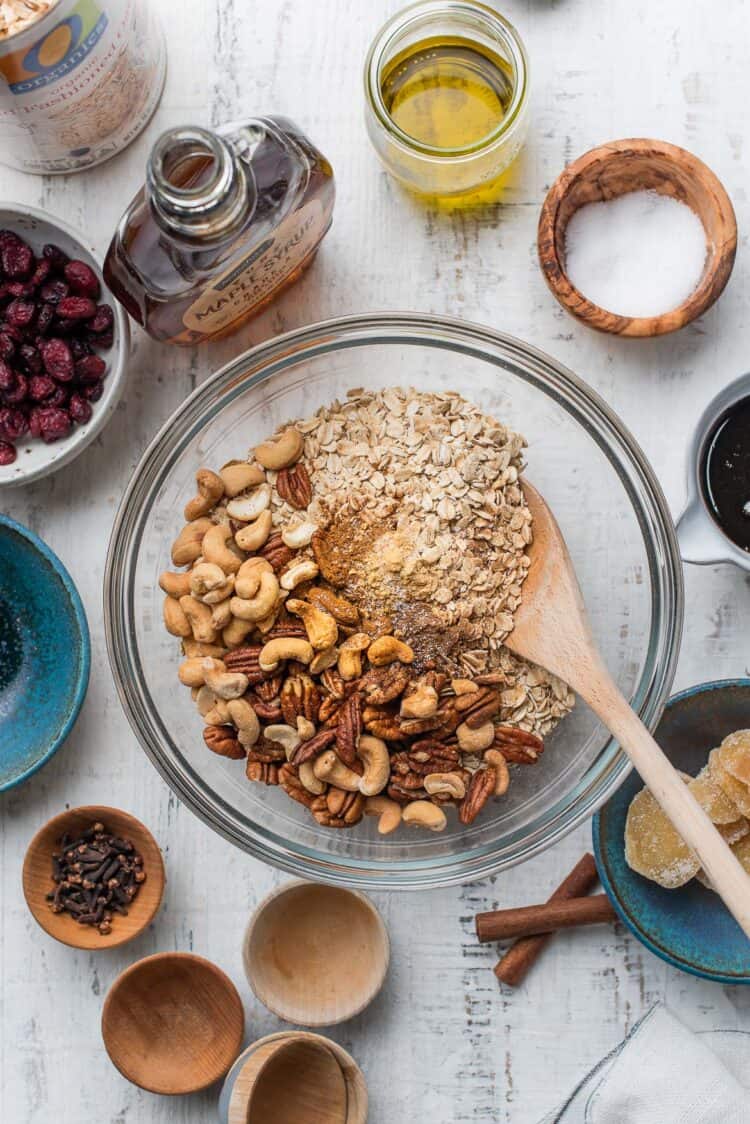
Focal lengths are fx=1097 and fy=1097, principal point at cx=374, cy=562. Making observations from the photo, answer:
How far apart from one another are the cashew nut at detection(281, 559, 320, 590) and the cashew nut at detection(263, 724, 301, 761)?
156mm

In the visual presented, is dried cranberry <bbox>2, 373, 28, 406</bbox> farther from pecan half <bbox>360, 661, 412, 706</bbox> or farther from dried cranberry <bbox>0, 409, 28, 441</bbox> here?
pecan half <bbox>360, 661, 412, 706</bbox>

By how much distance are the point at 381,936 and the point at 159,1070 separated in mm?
349

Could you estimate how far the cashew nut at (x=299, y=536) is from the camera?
124cm

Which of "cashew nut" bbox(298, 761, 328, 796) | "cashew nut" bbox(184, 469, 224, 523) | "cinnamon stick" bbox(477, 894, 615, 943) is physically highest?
"cashew nut" bbox(184, 469, 224, 523)

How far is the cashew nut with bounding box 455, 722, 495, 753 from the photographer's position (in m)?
1.21

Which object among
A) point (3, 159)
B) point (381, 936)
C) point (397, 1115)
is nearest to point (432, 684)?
point (381, 936)

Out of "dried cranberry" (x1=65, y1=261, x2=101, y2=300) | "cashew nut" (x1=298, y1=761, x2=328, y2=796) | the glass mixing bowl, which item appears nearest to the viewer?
"cashew nut" (x1=298, y1=761, x2=328, y2=796)

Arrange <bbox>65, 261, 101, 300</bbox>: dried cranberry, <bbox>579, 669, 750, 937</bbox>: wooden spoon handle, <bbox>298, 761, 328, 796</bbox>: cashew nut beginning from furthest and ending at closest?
<bbox>65, 261, 101, 300</bbox>: dried cranberry, <bbox>298, 761, 328, 796</bbox>: cashew nut, <bbox>579, 669, 750, 937</bbox>: wooden spoon handle

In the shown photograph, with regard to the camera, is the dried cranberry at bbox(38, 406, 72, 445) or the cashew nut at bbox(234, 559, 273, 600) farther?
the dried cranberry at bbox(38, 406, 72, 445)

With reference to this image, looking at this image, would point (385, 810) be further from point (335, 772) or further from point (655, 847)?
point (655, 847)

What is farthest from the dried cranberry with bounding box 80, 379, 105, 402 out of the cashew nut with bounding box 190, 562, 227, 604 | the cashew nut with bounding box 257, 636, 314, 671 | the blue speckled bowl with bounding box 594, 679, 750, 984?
the blue speckled bowl with bounding box 594, 679, 750, 984

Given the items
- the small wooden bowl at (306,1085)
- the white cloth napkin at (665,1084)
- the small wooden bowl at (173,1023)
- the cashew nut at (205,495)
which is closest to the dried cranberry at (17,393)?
the cashew nut at (205,495)

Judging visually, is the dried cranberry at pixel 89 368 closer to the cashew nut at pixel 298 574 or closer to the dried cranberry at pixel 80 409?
the dried cranberry at pixel 80 409

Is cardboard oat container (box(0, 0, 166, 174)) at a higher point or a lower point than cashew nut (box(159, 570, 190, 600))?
higher
